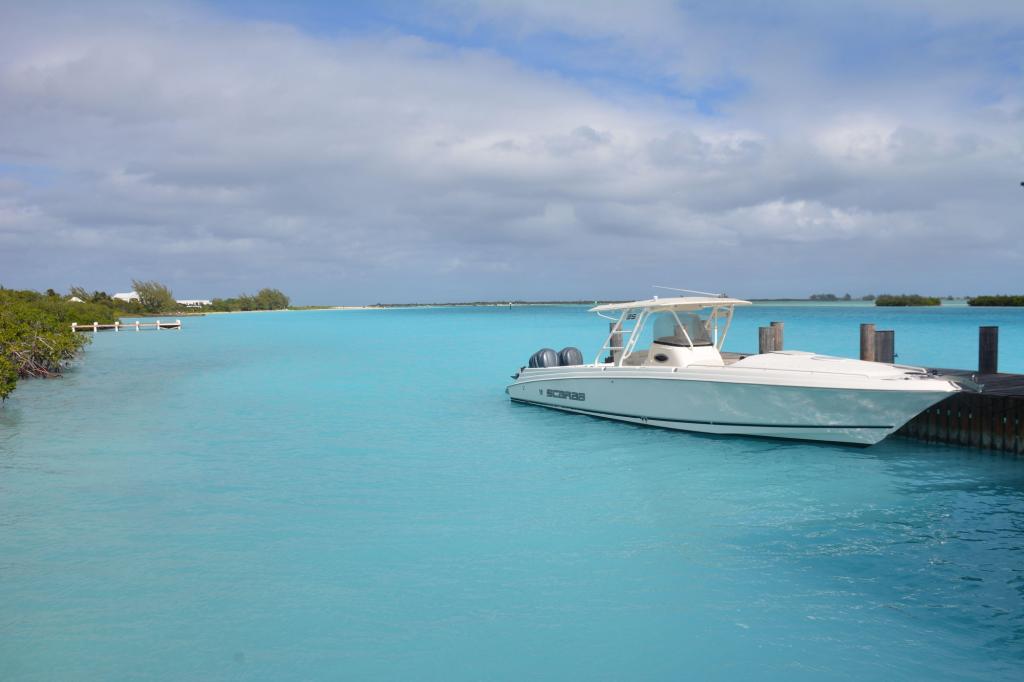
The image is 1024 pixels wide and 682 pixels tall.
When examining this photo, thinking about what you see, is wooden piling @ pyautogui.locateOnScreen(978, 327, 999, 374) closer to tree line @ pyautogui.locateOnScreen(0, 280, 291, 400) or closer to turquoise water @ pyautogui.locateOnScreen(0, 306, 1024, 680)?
turquoise water @ pyautogui.locateOnScreen(0, 306, 1024, 680)

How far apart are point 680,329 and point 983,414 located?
5035 millimetres

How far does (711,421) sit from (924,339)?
3465cm

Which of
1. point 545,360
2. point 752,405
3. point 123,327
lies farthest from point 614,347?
point 123,327

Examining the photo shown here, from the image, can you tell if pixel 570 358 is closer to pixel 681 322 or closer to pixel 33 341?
pixel 681 322

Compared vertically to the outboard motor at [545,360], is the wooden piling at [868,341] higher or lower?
higher

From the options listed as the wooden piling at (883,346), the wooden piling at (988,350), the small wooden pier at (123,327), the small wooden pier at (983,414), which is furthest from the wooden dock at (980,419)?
the small wooden pier at (123,327)

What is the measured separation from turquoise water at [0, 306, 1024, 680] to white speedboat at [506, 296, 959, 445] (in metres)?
0.45

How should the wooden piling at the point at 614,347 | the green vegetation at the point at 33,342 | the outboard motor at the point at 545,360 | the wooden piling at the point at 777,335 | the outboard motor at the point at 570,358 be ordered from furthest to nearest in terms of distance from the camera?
the green vegetation at the point at 33,342 → the wooden piling at the point at 777,335 → the outboard motor at the point at 545,360 → the outboard motor at the point at 570,358 → the wooden piling at the point at 614,347

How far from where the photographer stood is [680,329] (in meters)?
13.3

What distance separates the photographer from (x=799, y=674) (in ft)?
16.6

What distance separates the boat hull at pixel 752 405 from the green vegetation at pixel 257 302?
12788 centimetres

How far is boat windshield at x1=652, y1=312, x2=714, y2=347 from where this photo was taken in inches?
525

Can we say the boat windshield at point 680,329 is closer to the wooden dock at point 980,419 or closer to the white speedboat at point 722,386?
the white speedboat at point 722,386

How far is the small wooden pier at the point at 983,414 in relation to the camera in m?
10.8
